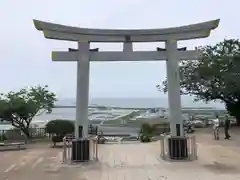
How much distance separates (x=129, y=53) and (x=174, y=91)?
6.19ft

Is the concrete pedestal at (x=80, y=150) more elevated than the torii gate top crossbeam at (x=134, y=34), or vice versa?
the torii gate top crossbeam at (x=134, y=34)

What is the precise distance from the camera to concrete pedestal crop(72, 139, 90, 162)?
1093 centimetres

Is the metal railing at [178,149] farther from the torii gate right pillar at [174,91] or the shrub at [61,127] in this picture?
the shrub at [61,127]

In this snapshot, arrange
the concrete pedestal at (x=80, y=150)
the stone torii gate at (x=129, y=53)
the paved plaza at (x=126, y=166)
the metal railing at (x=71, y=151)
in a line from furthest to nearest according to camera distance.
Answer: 1. the stone torii gate at (x=129, y=53)
2. the metal railing at (x=71, y=151)
3. the concrete pedestal at (x=80, y=150)
4. the paved plaza at (x=126, y=166)

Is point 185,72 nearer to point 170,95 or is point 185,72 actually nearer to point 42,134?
point 42,134

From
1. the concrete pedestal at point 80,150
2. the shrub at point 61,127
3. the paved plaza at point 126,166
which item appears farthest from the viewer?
the shrub at point 61,127

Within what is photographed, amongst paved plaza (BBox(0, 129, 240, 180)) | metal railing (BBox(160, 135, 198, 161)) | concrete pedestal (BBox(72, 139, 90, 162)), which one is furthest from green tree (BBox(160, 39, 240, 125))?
concrete pedestal (BBox(72, 139, 90, 162))

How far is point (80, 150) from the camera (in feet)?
35.9

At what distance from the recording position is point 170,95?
Answer: 11609mm

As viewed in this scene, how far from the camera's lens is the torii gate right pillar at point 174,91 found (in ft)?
37.4

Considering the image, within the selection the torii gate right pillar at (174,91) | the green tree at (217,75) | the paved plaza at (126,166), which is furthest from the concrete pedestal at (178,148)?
the green tree at (217,75)

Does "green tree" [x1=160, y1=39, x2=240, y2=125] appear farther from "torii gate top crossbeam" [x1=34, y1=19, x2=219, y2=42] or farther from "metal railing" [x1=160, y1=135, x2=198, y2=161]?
"metal railing" [x1=160, y1=135, x2=198, y2=161]

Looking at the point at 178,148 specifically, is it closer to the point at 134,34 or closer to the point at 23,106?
the point at 134,34

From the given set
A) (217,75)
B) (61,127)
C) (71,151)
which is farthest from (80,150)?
(217,75)
